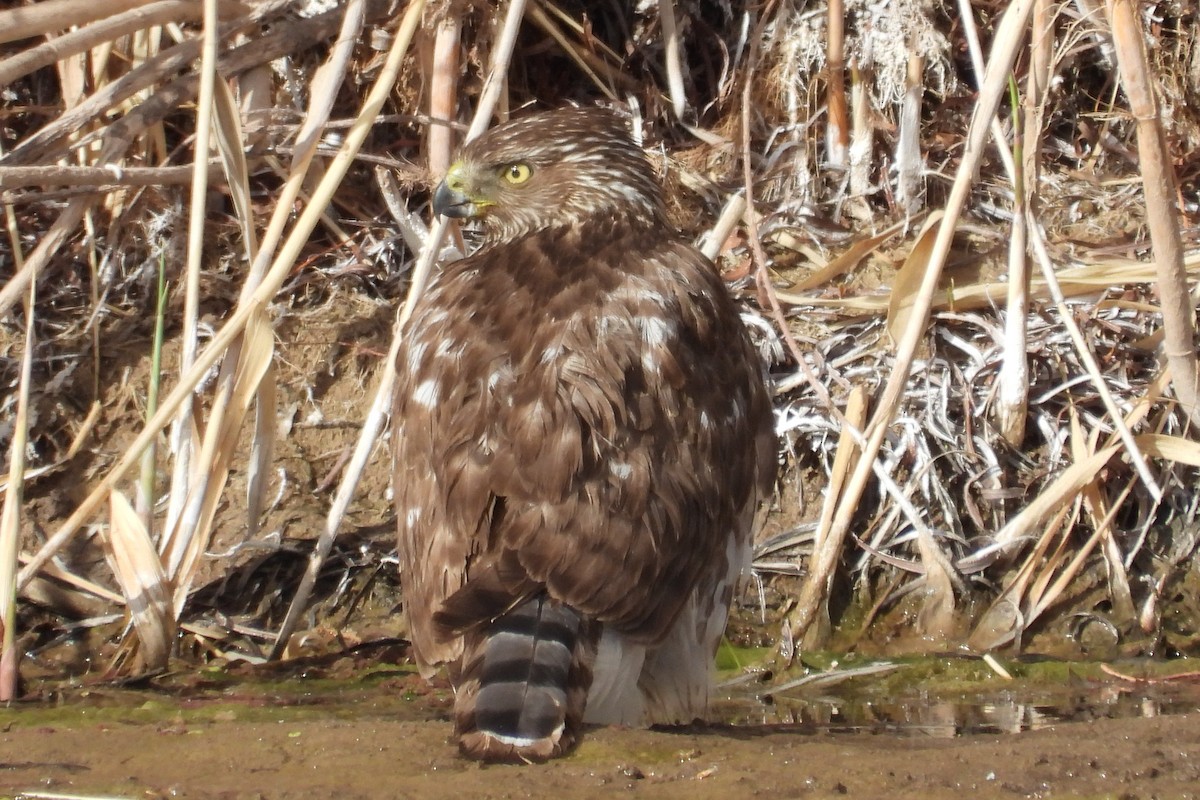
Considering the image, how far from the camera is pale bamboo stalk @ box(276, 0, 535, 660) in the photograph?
12.3 feet

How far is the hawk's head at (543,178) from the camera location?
372 cm

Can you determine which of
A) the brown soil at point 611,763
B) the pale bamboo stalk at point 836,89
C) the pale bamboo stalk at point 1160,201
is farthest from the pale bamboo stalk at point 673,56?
the brown soil at point 611,763

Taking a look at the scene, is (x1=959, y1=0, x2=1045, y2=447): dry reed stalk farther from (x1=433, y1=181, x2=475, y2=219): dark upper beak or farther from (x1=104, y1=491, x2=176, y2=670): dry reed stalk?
(x1=104, y1=491, x2=176, y2=670): dry reed stalk

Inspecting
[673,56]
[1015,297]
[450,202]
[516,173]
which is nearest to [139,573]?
[450,202]

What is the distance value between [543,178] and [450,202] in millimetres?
262

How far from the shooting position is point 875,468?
4.13 m

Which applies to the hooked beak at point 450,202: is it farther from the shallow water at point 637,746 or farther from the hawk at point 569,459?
the shallow water at point 637,746

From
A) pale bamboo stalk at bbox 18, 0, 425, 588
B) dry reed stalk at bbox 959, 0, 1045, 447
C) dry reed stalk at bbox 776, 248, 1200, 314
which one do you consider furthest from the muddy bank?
dry reed stalk at bbox 776, 248, 1200, 314

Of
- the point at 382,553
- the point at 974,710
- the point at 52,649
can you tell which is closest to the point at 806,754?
the point at 974,710

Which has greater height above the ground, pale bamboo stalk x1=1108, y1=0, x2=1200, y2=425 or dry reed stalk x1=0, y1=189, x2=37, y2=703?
pale bamboo stalk x1=1108, y1=0, x2=1200, y2=425

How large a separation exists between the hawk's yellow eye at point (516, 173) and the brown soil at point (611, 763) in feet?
4.90

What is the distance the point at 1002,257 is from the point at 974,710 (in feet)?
5.55

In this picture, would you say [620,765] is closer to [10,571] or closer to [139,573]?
[139,573]

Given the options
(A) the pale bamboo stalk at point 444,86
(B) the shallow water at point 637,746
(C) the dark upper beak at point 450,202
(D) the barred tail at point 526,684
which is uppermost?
(A) the pale bamboo stalk at point 444,86
